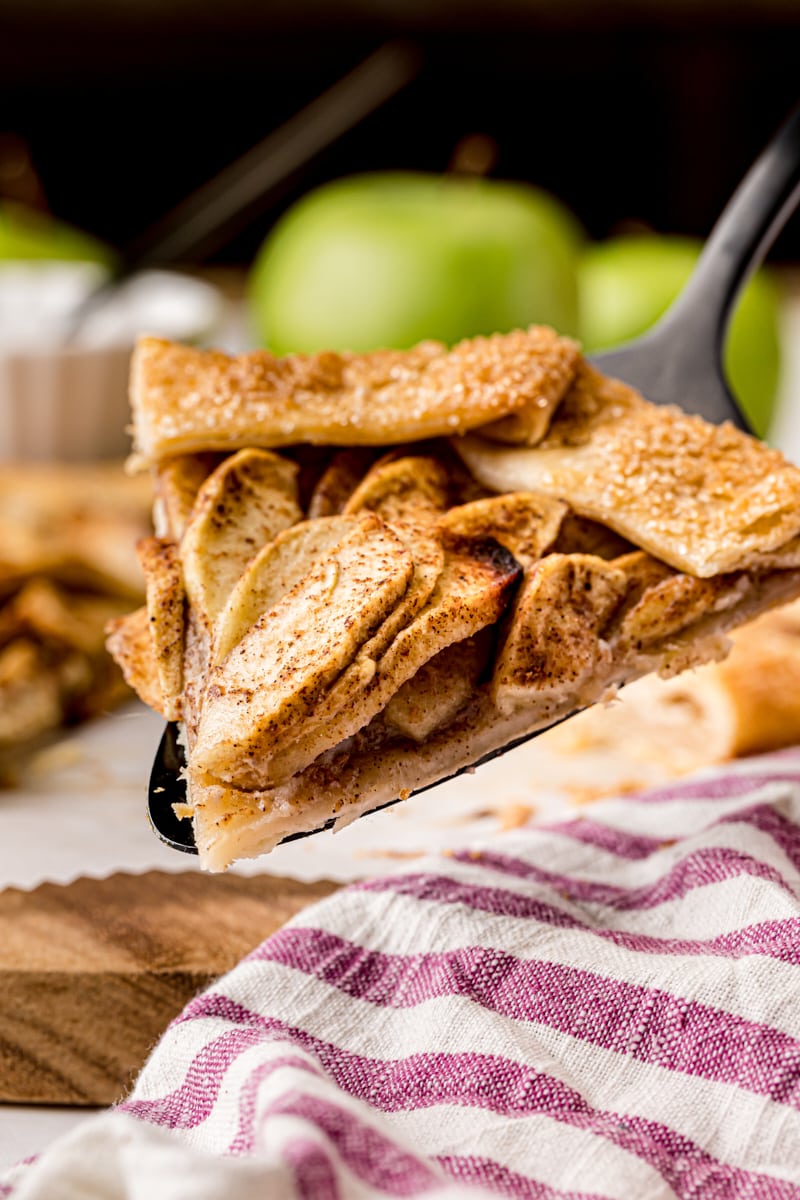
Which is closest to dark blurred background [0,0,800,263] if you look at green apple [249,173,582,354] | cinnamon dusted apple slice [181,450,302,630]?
green apple [249,173,582,354]

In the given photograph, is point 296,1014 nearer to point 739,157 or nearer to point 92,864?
point 92,864

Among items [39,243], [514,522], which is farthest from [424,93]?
[514,522]

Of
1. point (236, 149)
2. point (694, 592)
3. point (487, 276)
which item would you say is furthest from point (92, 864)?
point (236, 149)

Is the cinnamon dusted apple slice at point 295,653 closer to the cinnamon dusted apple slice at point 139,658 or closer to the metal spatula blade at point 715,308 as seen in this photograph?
the cinnamon dusted apple slice at point 139,658

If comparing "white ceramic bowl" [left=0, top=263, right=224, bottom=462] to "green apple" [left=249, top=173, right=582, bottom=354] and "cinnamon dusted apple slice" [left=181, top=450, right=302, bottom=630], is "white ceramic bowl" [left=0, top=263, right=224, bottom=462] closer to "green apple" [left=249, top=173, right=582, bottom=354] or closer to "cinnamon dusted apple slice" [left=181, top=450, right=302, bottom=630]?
"green apple" [left=249, top=173, right=582, bottom=354]

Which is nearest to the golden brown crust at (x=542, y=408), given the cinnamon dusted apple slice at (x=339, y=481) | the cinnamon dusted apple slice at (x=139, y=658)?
the cinnamon dusted apple slice at (x=339, y=481)

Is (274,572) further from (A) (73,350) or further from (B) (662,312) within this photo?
(B) (662,312)
